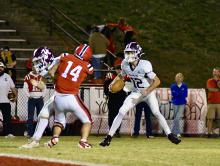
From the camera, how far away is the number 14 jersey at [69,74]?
16.5 meters

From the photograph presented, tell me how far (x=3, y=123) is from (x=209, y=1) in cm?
1773

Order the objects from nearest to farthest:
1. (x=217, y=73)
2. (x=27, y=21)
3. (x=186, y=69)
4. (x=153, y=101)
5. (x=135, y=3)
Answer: (x=153, y=101)
(x=217, y=73)
(x=27, y=21)
(x=186, y=69)
(x=135, y=3)

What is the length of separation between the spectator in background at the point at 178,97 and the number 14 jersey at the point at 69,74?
860 centimetres

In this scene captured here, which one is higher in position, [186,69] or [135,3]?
[135,3]

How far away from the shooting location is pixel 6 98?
23.1 metres

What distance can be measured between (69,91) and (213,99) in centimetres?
949

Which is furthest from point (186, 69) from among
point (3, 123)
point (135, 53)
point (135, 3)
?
point (135, 53)

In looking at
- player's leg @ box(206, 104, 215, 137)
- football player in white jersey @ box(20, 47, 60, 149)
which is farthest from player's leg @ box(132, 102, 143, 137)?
football player in white jersey @ box(20, 47, 60, 149)

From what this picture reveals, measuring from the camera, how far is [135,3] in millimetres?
37438

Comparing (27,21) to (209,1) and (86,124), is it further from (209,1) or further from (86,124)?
(86,124)

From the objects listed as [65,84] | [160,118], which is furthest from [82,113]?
[160,118]

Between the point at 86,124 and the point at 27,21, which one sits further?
the point at 27,21

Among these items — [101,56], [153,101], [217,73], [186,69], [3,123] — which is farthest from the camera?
[186,69]

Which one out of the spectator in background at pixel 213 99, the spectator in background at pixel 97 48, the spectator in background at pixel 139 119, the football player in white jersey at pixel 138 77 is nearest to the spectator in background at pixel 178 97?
the spectator in background at pixel 213 99
